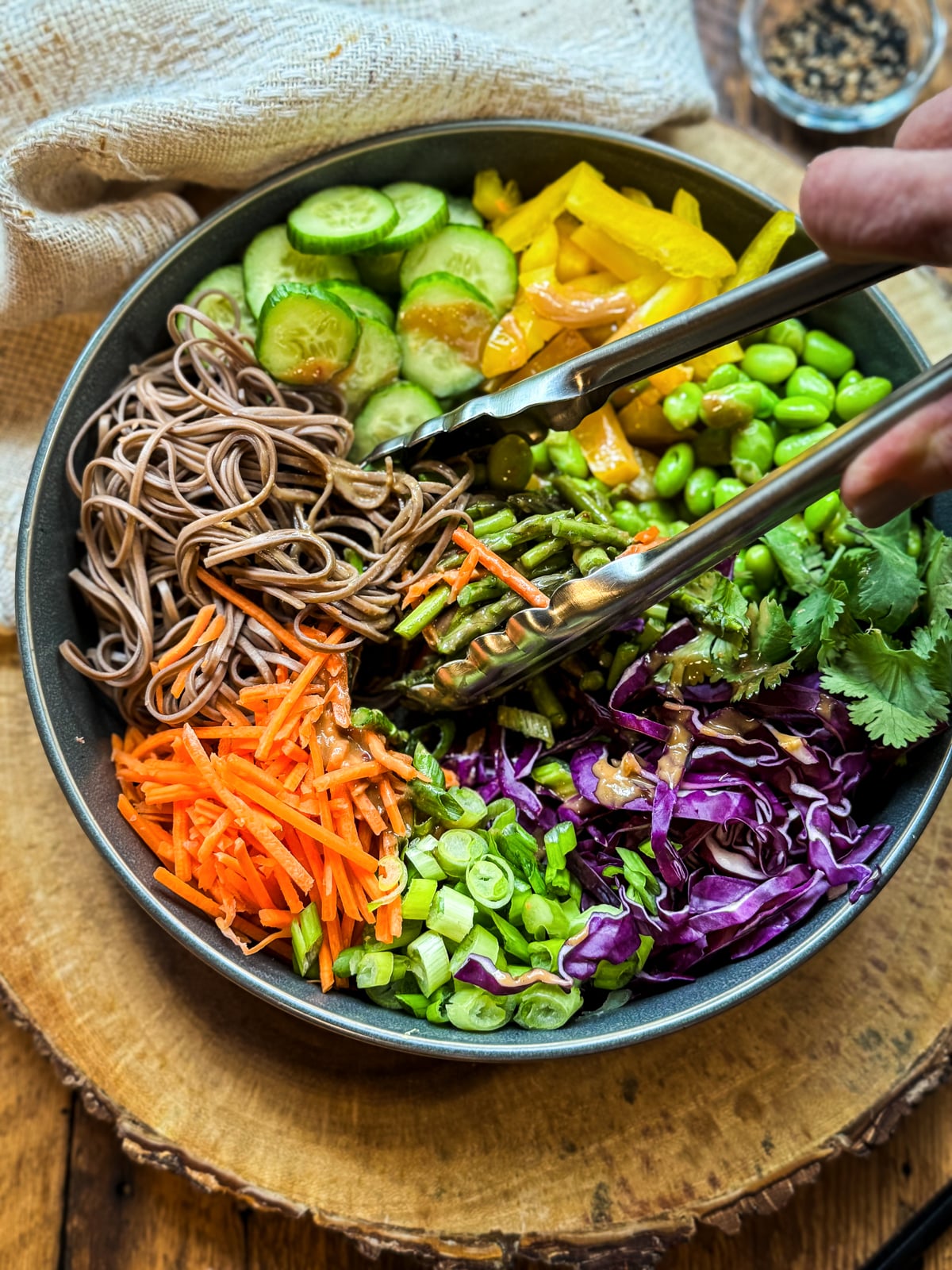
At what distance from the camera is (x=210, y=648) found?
9.05 feet

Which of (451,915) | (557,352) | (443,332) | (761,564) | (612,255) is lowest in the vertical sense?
(451,915)

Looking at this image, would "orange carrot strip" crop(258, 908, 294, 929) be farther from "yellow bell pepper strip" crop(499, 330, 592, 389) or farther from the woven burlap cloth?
"yellow bell pepper strip" crop(499, 330, 592, 389)

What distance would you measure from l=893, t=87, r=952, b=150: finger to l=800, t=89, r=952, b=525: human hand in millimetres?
424

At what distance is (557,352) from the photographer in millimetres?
3068

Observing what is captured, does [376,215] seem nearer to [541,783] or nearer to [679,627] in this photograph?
[679,627]

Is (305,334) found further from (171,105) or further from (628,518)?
(628,518)

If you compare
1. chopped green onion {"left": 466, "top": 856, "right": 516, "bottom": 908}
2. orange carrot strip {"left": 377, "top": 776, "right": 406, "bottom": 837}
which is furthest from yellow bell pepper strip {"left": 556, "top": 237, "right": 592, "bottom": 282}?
chopped green onion {"left": 466, "top": 856, "right": 516, "bottom": 908}

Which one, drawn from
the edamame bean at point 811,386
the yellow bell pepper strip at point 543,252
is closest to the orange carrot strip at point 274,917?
the yellow bell pepper strip at point 543,252

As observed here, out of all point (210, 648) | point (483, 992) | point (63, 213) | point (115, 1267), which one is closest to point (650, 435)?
point (210, 648)

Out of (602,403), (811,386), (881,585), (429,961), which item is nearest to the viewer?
(429,961)

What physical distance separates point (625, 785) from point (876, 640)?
74cm

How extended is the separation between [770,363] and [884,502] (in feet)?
4.37

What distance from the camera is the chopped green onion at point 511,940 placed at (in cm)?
259

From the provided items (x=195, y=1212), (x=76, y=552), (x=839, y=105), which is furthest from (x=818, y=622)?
(x=195, y=1212)
